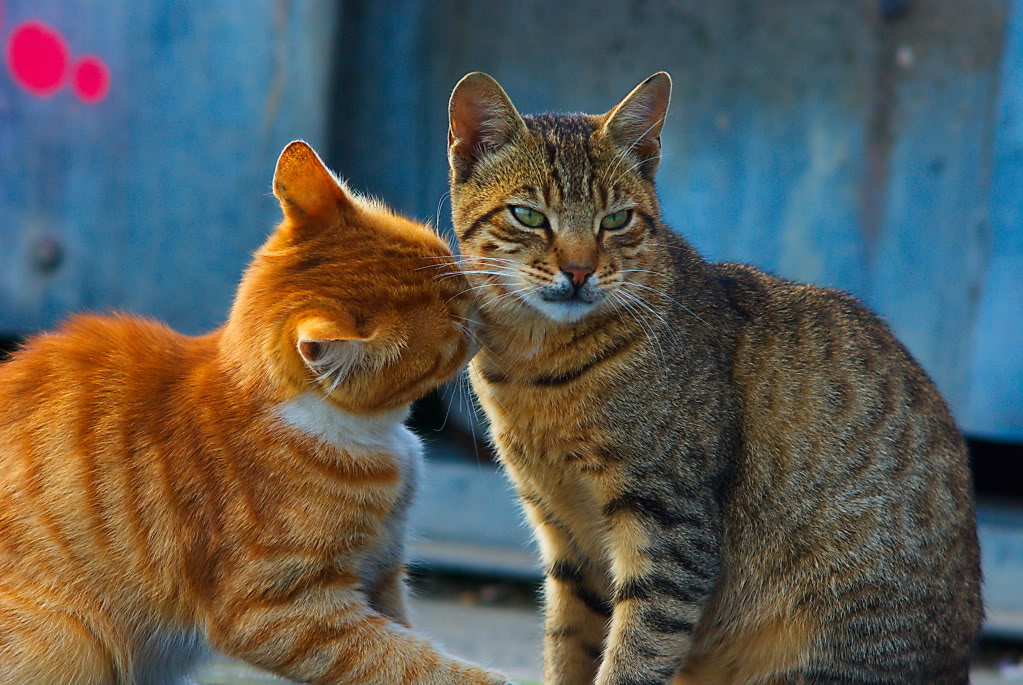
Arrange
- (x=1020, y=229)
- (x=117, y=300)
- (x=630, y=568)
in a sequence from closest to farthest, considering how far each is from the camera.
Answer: (x=630, y=568) → (x=1020, y=229) → (x=117, y=300)

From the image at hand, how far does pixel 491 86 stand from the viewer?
131 inches

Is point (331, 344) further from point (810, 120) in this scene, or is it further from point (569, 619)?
point (810, 120)

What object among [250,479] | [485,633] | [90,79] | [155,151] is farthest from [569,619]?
[90,79]

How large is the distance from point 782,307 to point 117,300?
403 cm

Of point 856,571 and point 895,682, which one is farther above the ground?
point 856,571

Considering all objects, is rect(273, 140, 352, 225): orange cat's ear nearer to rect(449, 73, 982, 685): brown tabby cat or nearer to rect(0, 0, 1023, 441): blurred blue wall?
rect(449, 73, 982, 685): brown tabby cat

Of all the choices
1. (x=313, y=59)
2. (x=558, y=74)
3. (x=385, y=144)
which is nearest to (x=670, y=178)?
(x=558, y=74)


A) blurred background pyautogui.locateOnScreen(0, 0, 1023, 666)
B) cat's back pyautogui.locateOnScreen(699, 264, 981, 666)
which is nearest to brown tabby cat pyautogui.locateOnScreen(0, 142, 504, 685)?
cat's back pyautogui.locateOnScreen(699, 264, 981, 666)

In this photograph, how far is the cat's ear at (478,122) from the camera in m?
3.35

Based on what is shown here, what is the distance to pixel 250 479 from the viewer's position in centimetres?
301

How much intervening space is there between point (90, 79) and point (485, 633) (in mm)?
3598

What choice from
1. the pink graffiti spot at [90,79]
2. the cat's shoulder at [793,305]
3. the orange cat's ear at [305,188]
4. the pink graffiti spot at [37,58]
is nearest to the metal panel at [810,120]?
the pink graffiti spot at [90,79]

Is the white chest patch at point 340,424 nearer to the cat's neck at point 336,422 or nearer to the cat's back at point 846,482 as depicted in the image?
the cat's neck at point 336,422

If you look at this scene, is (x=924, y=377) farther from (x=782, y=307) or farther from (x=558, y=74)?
(x=558, y=74)
